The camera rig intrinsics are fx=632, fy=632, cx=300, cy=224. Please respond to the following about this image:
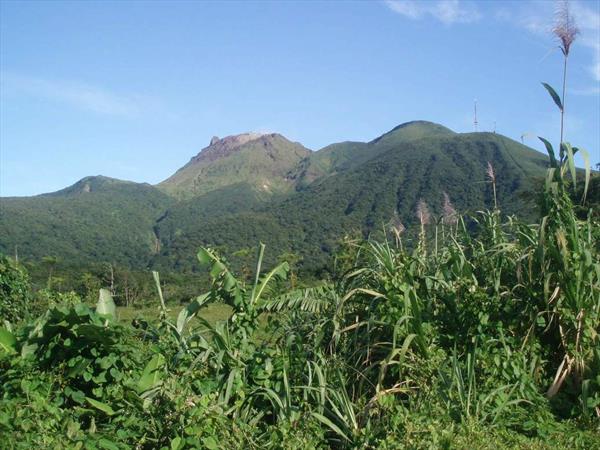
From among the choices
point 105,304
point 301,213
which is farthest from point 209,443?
point 301,213

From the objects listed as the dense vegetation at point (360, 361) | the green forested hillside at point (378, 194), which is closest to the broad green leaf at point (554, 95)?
the dense vegetation at point (360, 361)

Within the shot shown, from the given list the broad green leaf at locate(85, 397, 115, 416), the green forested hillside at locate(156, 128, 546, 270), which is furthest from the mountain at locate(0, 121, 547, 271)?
the broad green leaf at locate(85, 397, 115, 416)

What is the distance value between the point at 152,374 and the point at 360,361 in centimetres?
165

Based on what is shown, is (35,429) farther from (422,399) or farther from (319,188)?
(319,188)

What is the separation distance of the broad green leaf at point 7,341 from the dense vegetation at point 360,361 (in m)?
0.01

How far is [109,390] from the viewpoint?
427 cm

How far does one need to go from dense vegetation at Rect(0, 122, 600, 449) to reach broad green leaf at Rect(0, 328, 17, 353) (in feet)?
0.05

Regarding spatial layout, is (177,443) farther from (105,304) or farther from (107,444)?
(105,304)

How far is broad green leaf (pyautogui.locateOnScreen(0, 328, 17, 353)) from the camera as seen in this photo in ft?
14.5

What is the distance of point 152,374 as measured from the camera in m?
4.42

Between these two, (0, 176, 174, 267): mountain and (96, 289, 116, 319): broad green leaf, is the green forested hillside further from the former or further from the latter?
(96, 289, 116, 319): broad green leaf

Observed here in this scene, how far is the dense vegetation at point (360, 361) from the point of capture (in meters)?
4.05

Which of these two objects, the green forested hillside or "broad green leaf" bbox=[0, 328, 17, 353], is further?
the green forested hillside

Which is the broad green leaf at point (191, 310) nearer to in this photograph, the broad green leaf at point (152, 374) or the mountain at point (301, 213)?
the broad green leaf at point (152, 374)
